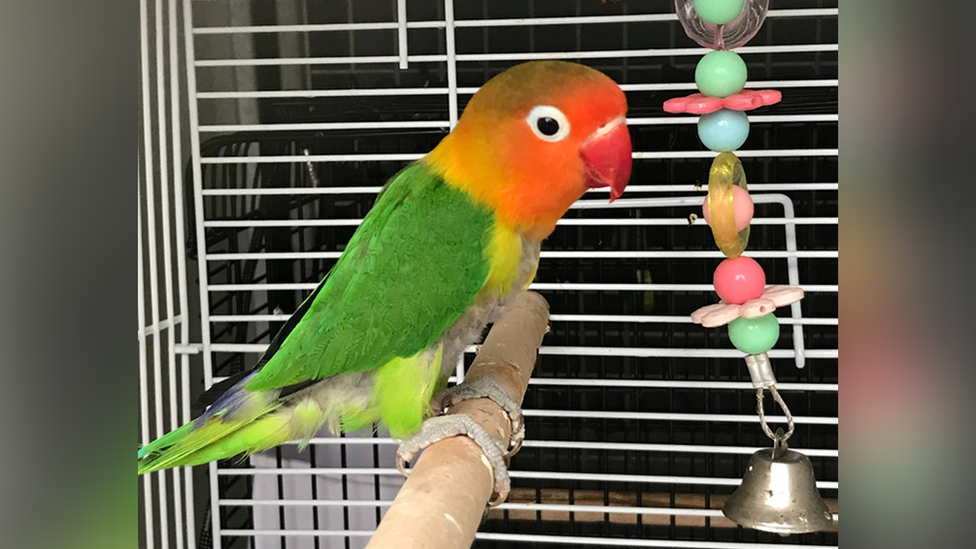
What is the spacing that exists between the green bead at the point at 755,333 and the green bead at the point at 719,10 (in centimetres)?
27

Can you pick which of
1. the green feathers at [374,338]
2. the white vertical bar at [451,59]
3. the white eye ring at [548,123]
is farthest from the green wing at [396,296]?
the white vertical bar at [451,59]

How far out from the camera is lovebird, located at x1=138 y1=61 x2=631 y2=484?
3.05 ft

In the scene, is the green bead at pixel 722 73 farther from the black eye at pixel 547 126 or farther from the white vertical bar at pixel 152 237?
the white vertical bar at pixel 152 237

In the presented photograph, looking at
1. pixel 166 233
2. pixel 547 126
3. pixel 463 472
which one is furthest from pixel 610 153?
pixel 166 233

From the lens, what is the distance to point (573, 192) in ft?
3.19

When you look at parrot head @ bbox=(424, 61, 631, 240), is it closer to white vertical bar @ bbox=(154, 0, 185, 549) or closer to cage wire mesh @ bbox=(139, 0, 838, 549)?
cage wire mesh @ bbox=(139, 0, 838, 549)

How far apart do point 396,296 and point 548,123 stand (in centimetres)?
28

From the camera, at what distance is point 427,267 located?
94 centimetres

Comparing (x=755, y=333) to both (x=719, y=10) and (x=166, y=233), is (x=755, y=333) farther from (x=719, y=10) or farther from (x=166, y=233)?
(x=166, y=233)

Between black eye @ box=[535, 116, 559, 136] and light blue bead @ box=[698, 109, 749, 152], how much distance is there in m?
0.28

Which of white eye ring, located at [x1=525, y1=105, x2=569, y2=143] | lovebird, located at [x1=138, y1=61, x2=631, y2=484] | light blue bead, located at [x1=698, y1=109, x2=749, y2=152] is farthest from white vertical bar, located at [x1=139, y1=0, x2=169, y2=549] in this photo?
light blue bead, located at [x1=698, y1=109, x2=749, y2=152]

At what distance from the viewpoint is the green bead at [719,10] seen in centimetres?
61
